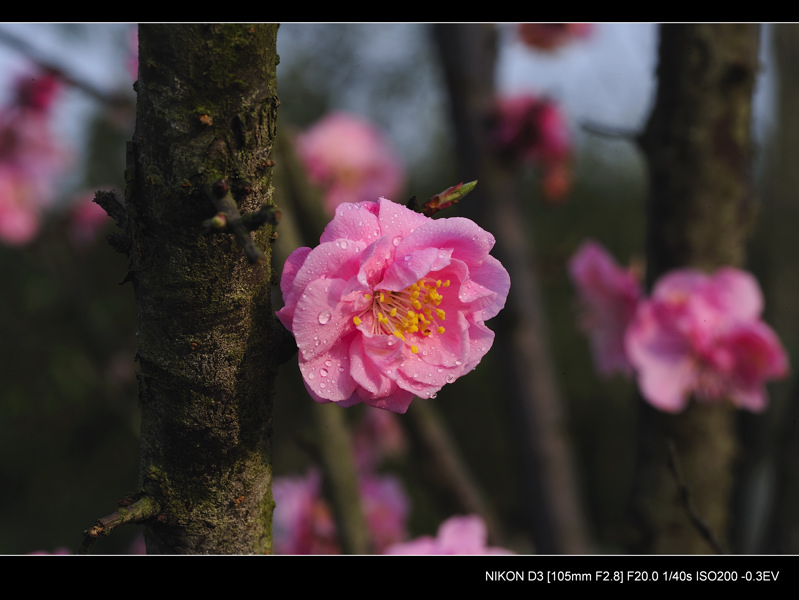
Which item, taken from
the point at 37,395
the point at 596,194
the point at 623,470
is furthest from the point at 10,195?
the point at 596,194

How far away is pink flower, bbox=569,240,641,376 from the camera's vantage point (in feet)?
3.50

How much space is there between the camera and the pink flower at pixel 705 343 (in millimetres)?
980

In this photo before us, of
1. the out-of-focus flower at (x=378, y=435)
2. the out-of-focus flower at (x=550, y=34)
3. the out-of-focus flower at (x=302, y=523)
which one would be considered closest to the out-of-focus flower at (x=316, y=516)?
the out-of-focus flower at (x=302, y=523)

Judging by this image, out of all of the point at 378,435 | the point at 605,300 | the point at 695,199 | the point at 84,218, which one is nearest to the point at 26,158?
the point at 84,218

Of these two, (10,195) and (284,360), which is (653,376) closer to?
(284,360)

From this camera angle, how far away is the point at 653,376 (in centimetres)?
100

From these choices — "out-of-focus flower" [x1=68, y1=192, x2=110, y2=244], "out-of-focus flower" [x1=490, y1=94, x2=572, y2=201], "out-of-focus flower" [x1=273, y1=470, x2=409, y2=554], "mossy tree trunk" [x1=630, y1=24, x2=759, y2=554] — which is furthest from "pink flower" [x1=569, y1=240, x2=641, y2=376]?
"out-of-focus flower" [x1=68, y1=192, x2=110, y2=244]

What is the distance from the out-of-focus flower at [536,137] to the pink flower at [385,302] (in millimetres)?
1069

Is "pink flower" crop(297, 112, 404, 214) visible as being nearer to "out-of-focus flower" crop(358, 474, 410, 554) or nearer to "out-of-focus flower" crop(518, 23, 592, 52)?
"out-of-focus flower" crop(518, 23, 592, 52)

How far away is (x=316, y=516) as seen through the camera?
1.32 metres

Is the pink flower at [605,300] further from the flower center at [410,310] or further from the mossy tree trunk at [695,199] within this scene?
the flower center at [410,310]

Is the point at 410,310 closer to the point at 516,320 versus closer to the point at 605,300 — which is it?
the point at 605,300

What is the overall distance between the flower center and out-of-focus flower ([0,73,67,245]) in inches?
76.9
